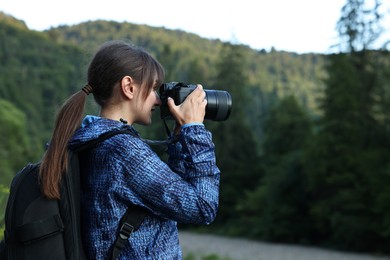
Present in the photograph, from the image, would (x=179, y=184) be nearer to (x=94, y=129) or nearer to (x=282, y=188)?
(x=94, y=129)

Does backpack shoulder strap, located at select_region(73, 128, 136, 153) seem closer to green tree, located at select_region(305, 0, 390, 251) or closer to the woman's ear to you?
the woman's ear

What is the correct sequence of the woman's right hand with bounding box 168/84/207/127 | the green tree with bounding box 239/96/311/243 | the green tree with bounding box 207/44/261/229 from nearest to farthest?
the woman's right hand with bounding box 168/84/207/127 < the green tree with bounding box 239/96/311/243 < the green tree with bounding box 207/44/261/229

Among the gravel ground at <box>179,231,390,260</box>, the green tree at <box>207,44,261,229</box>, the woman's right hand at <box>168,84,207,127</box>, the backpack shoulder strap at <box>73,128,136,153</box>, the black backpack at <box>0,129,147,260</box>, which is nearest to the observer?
the black backpack at <box>0,129,147,260</box>

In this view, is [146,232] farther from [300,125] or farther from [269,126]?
[269,126]

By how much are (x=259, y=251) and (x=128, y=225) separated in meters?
29.6

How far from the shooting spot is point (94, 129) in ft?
6.09

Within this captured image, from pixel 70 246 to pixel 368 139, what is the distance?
29.7 metres

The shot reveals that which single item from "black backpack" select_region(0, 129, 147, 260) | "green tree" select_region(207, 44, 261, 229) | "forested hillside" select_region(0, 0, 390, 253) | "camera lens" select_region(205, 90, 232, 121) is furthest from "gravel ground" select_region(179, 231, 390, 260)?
"black backpack" select_region(0, 129, 147, 260)

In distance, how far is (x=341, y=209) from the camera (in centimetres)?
3006

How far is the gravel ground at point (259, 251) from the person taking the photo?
26.7 metres

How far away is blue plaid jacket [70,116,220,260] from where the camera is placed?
179 centimetres

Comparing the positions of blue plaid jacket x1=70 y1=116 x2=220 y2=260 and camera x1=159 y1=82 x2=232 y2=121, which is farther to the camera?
camera x1=159 y1=82 x2=232 y2=121

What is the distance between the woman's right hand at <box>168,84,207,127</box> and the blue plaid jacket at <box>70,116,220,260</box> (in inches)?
2.5

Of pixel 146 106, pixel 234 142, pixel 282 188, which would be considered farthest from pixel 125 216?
pixel 234 142
